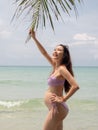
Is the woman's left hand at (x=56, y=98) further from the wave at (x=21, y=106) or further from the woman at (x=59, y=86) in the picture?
the wave at (x=21, y=106)

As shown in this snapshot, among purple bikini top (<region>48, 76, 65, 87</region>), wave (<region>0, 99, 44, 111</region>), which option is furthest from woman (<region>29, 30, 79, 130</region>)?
wave (<region>0, 99, 44, 111</region>)

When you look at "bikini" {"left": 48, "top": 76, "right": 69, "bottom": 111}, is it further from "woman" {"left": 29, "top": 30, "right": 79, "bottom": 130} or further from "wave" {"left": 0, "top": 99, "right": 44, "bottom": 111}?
"wave" {"left": 0, "top": 99, "right": 44, "bottom": 111}

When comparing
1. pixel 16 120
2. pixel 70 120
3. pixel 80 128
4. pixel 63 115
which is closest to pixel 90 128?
pixel 80 128

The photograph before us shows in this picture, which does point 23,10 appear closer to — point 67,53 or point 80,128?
point 67,53

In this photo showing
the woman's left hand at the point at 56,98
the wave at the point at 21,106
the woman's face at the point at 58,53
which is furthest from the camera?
the wave at the point at 21,106

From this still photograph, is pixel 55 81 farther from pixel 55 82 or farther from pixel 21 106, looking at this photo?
pixel 21 106

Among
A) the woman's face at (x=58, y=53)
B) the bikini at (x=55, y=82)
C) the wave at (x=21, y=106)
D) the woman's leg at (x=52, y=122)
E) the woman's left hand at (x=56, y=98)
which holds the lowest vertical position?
the wave at (x=21, y=106)

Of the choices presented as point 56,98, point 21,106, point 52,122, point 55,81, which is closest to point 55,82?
point 55,81

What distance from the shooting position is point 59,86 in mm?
4145

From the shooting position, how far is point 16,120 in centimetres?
1139

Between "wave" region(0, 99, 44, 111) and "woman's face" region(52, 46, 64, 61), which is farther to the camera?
"wave" region(0, 99, 44, 111)

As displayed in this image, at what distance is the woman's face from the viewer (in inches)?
166

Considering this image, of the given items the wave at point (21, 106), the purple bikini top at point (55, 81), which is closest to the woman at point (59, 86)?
the purple bikini top at point (55, 81)

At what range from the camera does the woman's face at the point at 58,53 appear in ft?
13.8
